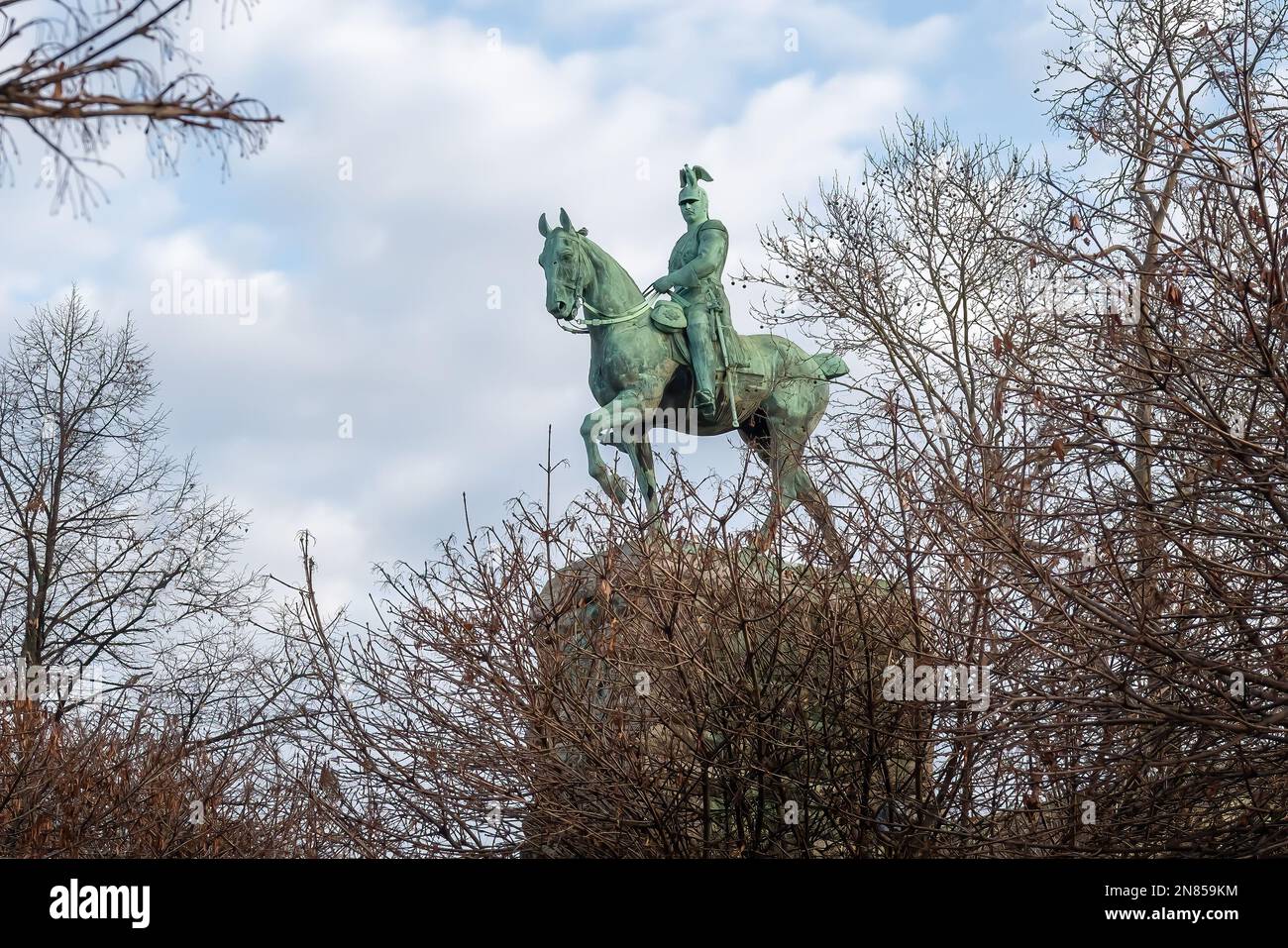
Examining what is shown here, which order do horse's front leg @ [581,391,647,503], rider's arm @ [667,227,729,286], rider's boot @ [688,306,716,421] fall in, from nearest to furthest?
horse's front leg @ [581,391,647,503]
rider's boot @ [688,306,716,421]
rider's arm @ [667,227,729,286]

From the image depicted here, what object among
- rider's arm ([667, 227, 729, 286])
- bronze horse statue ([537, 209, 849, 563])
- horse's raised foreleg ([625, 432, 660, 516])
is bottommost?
horse's raised foreleg ([625, 432, 660, 516])

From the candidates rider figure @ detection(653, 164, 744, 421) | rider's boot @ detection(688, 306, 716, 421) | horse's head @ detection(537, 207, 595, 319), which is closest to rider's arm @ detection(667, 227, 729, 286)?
rider figure @ detection(653, 164, 744, 421)

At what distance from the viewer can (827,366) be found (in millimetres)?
16797

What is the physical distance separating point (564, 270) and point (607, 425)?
158cm

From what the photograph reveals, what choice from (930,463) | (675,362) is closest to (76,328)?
(675,362)

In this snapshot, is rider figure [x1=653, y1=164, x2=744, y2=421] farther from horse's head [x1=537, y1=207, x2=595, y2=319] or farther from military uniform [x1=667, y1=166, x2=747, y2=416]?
horse's head [x1=537, y1=207, x2=595, y2=319]

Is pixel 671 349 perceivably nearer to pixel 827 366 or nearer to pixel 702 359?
pixel 702 359

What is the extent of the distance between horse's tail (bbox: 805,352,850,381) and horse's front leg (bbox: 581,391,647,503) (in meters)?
2.22

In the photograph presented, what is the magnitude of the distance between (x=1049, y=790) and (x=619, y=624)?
2.69 meters

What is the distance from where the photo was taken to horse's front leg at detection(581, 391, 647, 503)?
46.1 ft

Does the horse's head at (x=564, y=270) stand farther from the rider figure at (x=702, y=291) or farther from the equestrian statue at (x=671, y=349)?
the rider figure at (x=702, y=291)

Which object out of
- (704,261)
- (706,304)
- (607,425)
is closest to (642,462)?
(607,425)

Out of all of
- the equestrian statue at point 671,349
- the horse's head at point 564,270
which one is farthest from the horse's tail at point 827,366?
the horse's head at point 564,270
